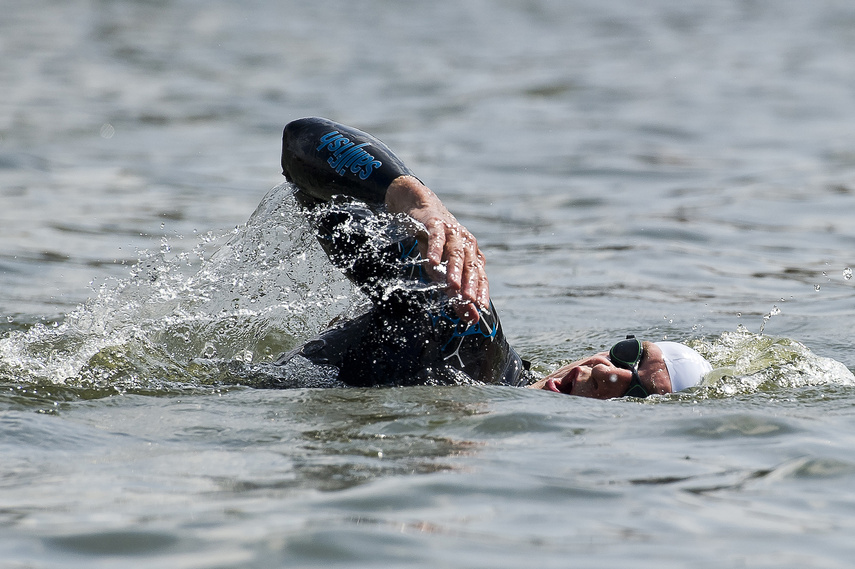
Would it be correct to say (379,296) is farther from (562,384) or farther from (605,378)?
(605,378)

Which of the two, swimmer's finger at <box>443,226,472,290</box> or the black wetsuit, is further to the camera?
the black wetsuit

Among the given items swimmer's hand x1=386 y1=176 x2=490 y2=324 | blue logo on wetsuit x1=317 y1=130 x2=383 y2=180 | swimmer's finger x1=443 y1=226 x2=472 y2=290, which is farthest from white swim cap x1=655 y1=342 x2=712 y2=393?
blue logo on wetsuit x1=317 y1=130 x2=383 y2=180

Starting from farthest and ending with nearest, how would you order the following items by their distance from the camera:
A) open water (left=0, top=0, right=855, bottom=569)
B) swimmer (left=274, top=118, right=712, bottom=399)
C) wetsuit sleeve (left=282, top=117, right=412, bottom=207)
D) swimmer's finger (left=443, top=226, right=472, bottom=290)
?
wetsuit sleeve (left=282, top=117, right=412, bottom=207), swimmer (left=274, top=118, right=712, bottom=399), swimmer's finger (left=443, top=226, right=472, bottom=290), open water (left=0, top=0, right=855, bottom=569)

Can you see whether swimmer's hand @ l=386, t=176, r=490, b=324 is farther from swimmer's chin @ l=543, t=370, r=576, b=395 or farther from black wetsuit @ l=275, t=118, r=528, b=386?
swimmer's chin @ l=543, t=370, r=576, b=395

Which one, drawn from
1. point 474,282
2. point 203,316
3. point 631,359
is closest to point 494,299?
point 203,316

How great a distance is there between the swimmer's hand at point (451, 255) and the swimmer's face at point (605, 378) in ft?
2.00

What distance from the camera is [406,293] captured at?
4.59m

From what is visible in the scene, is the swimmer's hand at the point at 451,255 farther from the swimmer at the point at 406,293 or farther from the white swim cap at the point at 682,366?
the white swim cap at the point at 682,366

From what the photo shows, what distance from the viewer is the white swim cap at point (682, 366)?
5.05 m

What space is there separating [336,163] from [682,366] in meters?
1.83

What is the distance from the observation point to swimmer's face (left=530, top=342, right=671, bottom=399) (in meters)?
4.95

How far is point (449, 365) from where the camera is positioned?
473 centimetres

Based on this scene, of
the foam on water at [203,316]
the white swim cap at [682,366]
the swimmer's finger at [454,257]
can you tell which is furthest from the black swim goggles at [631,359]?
the foam on water at [203,316]

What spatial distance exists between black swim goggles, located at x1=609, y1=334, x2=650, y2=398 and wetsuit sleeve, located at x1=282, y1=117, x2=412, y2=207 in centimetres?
126
